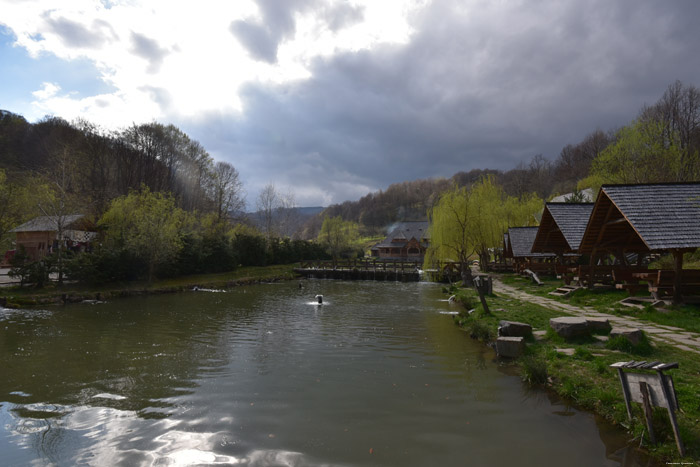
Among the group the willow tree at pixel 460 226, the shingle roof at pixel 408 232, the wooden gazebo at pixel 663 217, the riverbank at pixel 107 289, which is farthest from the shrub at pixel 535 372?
the shingle roof at pixel 408 232

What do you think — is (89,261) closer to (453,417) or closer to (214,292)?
(214,292)

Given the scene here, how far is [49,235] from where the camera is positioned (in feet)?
124

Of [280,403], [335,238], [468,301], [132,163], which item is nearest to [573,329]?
[280,403]

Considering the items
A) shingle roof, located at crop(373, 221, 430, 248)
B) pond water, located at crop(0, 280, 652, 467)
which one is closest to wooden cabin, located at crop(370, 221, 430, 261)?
shingle roof, located at crop(373, 221, 430, 248)

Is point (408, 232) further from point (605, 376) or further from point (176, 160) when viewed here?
point (605, 376)

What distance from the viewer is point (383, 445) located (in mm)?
5234

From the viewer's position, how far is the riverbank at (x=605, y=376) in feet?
15.2

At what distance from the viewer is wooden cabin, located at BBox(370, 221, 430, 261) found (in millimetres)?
68875

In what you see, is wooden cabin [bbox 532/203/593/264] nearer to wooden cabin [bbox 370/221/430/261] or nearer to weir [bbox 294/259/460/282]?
weir [bbox 294/259/460/282]

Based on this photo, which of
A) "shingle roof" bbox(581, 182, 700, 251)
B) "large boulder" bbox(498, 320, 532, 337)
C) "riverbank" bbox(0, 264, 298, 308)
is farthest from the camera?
"riverbank" bbox(0, 264, 298, 308)

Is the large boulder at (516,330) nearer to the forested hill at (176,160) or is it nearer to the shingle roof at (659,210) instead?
the shingle roof at (659,210)

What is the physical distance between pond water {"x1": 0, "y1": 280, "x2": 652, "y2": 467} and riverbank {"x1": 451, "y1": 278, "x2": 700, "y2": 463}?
271mm

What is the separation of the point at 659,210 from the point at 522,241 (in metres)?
16.2

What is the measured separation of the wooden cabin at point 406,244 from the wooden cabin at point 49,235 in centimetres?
4738
